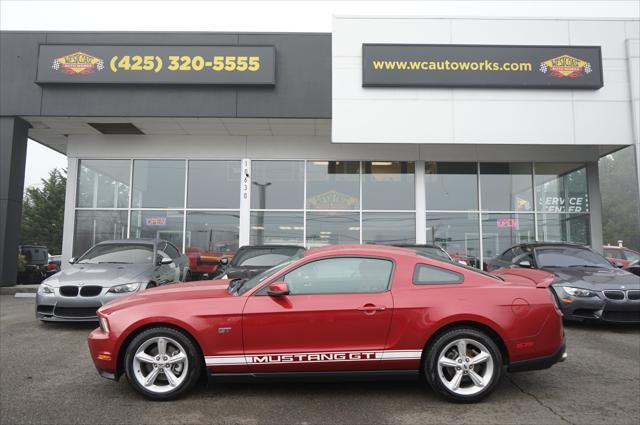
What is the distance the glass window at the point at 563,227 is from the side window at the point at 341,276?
11579 mm

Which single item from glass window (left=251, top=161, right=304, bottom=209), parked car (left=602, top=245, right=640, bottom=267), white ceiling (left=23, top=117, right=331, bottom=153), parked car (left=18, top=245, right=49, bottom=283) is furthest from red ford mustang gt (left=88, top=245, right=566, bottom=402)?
parked car (left=602, top=245, right=640, bottom=267)

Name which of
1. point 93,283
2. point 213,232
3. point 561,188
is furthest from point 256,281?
point 561,188

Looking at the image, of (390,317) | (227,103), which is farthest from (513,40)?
(390,317)

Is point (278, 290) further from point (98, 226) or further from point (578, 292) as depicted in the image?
point (98, 226)

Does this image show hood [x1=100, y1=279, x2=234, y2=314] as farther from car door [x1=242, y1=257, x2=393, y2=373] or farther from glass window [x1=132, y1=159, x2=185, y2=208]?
glass window [x1=132, y1=159, x2=185, y2=208]

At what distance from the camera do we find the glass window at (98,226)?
1385cm

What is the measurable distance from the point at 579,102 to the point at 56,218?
188 feet

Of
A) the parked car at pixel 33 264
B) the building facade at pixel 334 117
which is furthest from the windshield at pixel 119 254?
the parked car at pixel 33 264

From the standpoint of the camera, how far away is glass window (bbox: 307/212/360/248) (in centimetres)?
1375

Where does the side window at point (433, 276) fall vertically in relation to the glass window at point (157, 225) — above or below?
below

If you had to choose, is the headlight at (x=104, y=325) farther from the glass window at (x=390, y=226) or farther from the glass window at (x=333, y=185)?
the glass window at (x=390, y=226)

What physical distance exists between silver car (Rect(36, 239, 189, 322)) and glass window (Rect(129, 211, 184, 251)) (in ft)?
17.8

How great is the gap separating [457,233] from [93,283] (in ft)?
34.4

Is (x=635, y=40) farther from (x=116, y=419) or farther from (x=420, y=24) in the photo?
(x=116, y=419)
